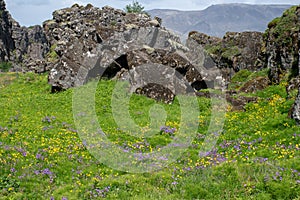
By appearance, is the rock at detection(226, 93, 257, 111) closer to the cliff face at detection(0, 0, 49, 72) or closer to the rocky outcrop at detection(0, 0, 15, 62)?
the cliff face at detection(0, 0, 49, 72)

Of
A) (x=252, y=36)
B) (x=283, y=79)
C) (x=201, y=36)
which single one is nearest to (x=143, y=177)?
(x=283, y=79)

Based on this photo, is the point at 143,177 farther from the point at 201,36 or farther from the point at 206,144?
the point at 201,36

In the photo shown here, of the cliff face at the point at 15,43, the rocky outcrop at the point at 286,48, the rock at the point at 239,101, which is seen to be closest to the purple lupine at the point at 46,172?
the rock at the point at 239,101

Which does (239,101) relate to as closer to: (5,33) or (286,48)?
(286,48)

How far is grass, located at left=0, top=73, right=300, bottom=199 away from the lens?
11.9 metres

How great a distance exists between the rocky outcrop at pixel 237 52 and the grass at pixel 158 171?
38.8m

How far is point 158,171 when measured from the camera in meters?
14.1

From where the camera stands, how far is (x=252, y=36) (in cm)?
6525

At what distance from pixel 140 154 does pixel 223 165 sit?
4616 mm

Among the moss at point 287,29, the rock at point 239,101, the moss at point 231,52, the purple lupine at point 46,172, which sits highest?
the moss at point 287,29

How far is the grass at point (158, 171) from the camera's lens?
11.9 metres

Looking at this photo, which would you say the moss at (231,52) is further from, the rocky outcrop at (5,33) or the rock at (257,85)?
the rocky outcrop at (5,33)

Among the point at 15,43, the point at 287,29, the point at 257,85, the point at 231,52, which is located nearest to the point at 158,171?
the point at 257,85

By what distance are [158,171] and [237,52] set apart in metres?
54.8
